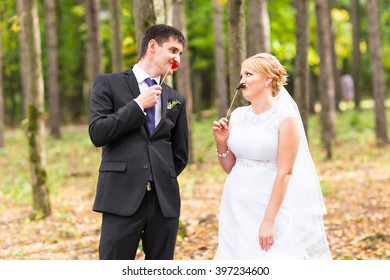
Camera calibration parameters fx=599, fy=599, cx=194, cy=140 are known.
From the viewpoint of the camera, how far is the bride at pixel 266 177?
391 centimetres

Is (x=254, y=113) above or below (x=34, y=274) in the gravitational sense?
above

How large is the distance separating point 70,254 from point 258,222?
4.80 m

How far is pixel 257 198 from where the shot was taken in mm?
4086

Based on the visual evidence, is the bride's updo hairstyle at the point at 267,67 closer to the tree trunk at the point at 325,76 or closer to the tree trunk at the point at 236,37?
the tree trunk at the point at 236,37

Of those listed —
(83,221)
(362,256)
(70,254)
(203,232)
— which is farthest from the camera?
(83,221)

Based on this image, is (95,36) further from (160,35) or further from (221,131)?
(221,131)

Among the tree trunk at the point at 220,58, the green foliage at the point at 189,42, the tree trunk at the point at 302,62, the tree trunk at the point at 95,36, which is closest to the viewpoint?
the tree trunk at the point at 302,62

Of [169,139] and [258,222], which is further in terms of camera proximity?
[169,139]

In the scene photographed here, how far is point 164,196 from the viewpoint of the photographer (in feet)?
13.9

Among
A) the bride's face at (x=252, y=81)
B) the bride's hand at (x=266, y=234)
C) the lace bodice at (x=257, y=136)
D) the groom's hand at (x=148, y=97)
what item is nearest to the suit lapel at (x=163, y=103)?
the groom's hand at (x=148, y=97)

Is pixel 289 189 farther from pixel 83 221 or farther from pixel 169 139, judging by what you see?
pixel 83 221

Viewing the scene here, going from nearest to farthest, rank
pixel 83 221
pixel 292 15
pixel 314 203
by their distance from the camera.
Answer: pixel 314 203 → pixel 83 221 → pixel 292 15

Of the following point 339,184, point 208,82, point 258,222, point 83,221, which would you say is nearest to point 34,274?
point 258,222

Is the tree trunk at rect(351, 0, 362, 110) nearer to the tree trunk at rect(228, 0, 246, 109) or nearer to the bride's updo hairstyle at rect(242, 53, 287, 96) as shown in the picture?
the tree trunk at rect(228, 0, 246, 109)
